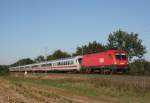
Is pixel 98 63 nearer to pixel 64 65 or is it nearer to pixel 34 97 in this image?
pixel 64 65

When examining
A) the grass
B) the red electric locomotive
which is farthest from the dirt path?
the red electric locomotive

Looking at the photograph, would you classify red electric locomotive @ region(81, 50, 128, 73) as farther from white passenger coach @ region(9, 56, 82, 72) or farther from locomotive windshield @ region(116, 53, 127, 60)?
white passenger coach @ region(9, 56, 82, 72)

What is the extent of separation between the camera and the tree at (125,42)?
86.6 m

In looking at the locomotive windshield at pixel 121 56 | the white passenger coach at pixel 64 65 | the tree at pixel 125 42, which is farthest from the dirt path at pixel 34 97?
the tree at pixel 125 42

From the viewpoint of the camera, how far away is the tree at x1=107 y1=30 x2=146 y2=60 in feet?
284

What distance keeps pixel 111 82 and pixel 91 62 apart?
21452 millimetres

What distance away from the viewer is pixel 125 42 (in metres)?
88.6

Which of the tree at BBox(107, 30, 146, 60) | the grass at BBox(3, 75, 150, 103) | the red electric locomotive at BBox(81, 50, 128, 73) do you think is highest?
the tree at BBox(107, 30, 146, 60)

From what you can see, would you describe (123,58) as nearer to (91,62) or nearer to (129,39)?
(91,62)

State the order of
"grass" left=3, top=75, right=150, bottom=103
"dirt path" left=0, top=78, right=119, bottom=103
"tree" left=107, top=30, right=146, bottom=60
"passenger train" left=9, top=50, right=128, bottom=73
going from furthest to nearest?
"tree" left=107, top=30, right=146, bottom=60 < "passenger train" left=9, top=50, right=128, bottom=73 < "grass" left=3, top=75, right=150, bottom=103 < "dirt path" left=0, top=78, right=119, bottom=103

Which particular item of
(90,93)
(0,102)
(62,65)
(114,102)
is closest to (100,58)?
(62,65)

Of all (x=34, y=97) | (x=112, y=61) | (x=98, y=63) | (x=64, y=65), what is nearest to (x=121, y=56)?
(x=112, y=61)

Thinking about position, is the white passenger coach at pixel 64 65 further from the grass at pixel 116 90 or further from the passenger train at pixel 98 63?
the grass at pixel 116 90

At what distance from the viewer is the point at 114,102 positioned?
21.4 m
